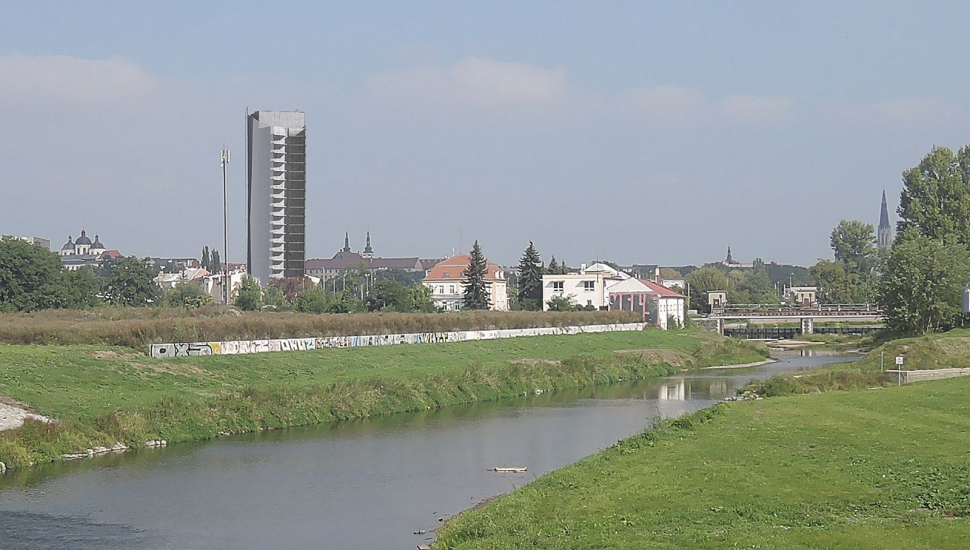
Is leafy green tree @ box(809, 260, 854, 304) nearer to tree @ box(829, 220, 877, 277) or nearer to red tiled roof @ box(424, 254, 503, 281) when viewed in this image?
tree @ box(829, 220, 877, 277)

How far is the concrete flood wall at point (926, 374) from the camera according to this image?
44875 mm

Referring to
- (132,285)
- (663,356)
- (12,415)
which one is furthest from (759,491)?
(132,285)

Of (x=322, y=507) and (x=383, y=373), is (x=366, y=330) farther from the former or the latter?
(x=322, y=507)

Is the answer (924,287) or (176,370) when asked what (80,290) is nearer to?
(176,370)

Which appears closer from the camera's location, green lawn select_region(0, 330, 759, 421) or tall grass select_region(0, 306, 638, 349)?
green lawn select_region(0, 330, 759, 421)

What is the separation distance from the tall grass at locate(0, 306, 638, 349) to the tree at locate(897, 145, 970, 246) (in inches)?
1164

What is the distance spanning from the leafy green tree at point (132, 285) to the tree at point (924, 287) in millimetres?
66018

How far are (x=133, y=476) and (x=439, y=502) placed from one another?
834cm

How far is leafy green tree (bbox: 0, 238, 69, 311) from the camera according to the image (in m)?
80.0

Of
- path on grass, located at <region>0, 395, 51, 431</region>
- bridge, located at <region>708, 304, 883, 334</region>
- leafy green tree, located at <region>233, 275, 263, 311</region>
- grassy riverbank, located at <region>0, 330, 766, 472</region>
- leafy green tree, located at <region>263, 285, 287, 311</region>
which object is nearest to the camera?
path on grass, located at <region>0, 395, 51, 431</region>

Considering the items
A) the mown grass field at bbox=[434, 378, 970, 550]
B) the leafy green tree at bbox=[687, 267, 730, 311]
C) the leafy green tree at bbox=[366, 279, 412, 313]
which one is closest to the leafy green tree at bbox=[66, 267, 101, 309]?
the leafy green tree at bbox=[366, 279, 412, 313]

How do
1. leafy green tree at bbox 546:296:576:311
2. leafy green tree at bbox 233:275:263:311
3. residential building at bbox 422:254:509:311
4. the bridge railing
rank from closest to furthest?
1. leafy green tree at bbox 233:275:263:311
2. leafy green tree at bbox 546:296:576:311
3. the bridge railing
4. residential building at bbox 422:254:509:311

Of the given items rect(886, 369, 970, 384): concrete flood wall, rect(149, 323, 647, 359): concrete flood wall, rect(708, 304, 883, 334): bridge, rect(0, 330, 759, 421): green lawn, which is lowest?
rect(886, 369, 970, 384): concrete flood wall

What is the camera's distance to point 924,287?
67.7 metres
